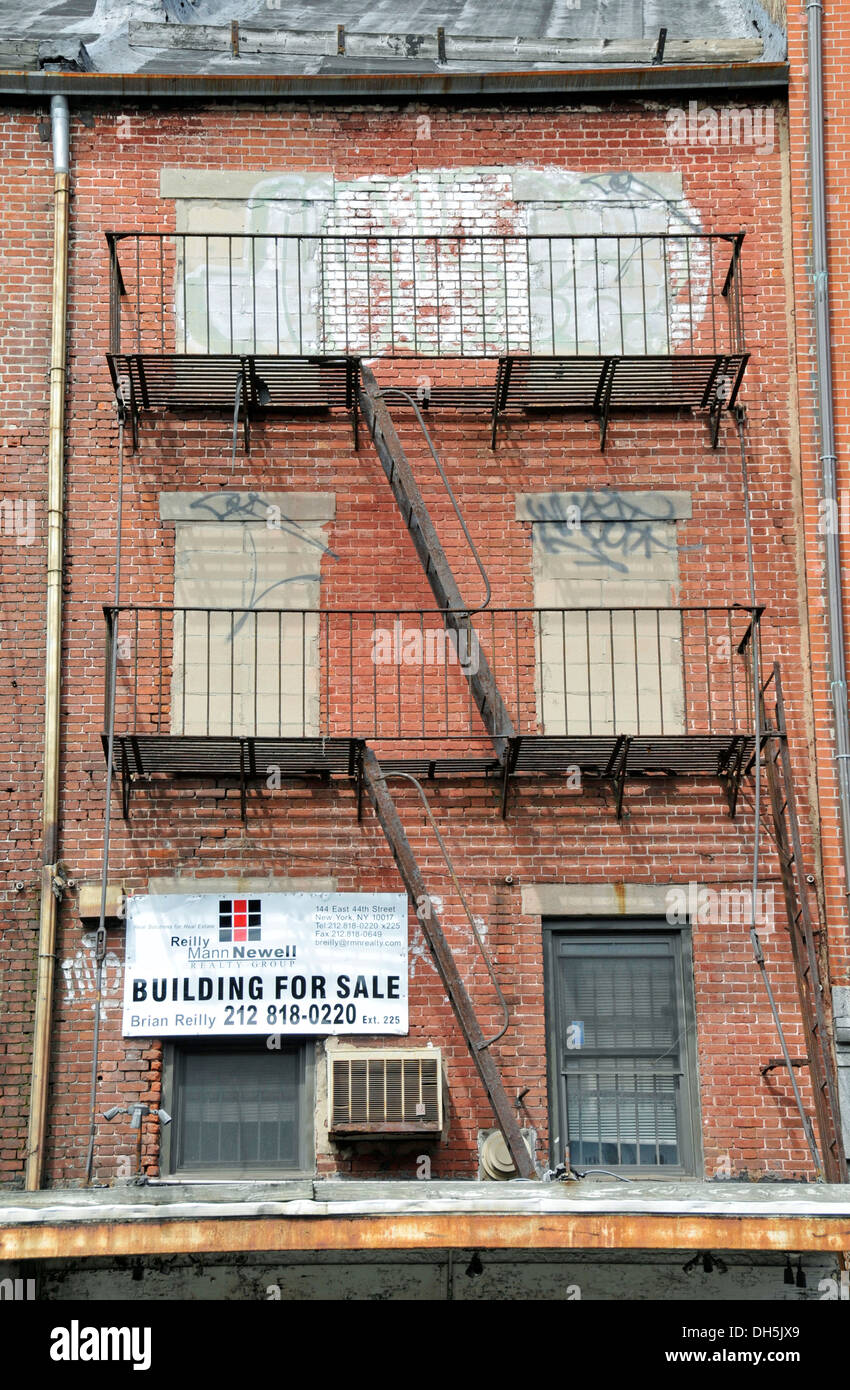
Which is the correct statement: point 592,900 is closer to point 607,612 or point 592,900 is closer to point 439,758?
point 439,758

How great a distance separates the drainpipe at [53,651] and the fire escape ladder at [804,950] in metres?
5.45

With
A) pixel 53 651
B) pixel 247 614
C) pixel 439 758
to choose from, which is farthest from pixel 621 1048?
pixel 53 651

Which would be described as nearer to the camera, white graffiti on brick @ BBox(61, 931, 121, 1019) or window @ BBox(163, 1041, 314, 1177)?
window @ BBox(163, 1041, 314, 1177)

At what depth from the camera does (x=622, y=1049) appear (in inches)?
537

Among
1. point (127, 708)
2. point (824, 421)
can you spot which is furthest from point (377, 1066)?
point (824, 421)

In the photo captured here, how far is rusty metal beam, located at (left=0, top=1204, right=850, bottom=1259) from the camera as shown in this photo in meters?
10.7

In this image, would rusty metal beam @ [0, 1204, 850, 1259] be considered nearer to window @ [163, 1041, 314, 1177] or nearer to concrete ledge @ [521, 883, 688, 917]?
window @ [163, 1041, 314, 1177]

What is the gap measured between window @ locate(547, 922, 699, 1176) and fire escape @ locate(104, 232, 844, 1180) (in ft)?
3.17

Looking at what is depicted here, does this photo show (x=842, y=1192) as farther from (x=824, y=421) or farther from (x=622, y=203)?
(x=622, y=203)

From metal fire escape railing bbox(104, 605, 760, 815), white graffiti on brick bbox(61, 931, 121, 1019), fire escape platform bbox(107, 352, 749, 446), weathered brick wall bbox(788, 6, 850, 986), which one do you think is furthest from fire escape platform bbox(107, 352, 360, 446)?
white graffiti on brick bbox(61, 931, 121, 1019)

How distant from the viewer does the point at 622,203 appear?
15.2 meters

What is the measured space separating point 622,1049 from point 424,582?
397cm

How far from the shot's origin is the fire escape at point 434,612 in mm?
13766
